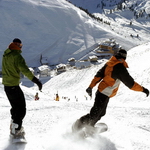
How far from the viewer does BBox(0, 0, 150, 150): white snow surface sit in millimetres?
4012

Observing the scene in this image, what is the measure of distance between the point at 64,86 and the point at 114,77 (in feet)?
70.2

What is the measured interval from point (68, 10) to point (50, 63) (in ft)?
131

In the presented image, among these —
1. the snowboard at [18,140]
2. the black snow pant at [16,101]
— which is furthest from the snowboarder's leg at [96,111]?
Answer: the black snow pant at [16,101]

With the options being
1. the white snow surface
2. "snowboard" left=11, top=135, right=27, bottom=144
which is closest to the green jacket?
"snowboard" left=11, top=135, right=27, bottom=144

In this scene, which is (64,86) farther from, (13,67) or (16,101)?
(13,67)

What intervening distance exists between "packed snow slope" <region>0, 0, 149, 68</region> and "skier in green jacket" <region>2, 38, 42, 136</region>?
177 feet

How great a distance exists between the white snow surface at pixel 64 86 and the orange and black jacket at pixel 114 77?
42.6 inches

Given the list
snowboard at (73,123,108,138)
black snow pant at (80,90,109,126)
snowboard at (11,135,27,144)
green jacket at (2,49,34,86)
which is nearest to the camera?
green jacket at (2,49,34,86)

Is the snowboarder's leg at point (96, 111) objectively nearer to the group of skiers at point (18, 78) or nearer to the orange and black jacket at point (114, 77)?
the group of skiers at point (18, 78)

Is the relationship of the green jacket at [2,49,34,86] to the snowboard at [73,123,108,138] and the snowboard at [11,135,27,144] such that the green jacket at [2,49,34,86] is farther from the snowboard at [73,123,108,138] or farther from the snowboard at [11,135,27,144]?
the snowboard at [73,123,108,138]

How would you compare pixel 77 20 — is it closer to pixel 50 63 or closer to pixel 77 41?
pixel 77 41

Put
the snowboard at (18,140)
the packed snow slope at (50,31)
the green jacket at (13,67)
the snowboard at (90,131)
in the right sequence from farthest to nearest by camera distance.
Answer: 1. the packed snow slope at (50,31)
2. the snowboard at (90,131)
3. the snowboard at (18,140)
4. the green jacket at (13,67)

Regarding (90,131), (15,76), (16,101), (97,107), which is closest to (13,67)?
(15,76)

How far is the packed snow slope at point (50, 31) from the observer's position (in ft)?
210
